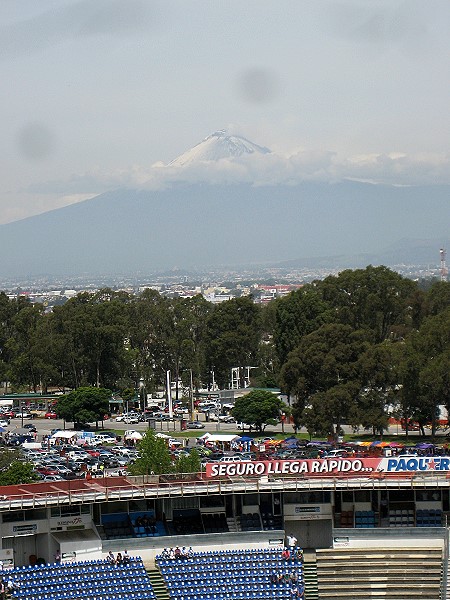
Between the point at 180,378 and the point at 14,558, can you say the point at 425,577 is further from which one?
the point at 180,378

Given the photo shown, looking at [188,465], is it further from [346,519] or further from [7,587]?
Answer: [7,587]

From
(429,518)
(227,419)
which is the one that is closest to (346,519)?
(429,518)

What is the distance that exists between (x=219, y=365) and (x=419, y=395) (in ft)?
142

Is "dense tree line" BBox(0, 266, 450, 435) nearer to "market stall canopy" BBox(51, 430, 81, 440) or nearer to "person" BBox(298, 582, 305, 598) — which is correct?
"market stall canopy" BBox(51, 430, 81, 440)

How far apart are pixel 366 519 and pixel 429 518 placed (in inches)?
97.4

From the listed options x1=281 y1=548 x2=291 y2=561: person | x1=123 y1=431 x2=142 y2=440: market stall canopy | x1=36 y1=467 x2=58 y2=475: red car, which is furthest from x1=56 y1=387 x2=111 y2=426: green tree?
x1=281 y1=548 x2=291 y2=561: person

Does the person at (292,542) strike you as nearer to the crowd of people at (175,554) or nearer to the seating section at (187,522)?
the seating section at (187,522)

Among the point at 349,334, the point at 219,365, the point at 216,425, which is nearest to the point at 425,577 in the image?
the point at 349,334

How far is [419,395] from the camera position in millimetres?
79125

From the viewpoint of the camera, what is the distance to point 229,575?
41.7 m

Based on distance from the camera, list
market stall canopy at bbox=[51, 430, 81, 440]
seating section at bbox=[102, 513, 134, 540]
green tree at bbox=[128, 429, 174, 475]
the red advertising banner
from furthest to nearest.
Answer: market stall canopy at bbox=[51, 430, 81, 440] < green tree at bbox=[128, 429, 174, 475] < the red advertising banner < seating section at bbox=[102, 513, 134, 540]

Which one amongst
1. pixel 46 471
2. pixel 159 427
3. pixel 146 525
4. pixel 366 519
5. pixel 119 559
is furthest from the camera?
pixel 159 427

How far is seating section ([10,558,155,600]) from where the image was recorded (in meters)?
39.5

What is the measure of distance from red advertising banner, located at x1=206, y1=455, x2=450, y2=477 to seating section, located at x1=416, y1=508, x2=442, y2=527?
1.64 meters
